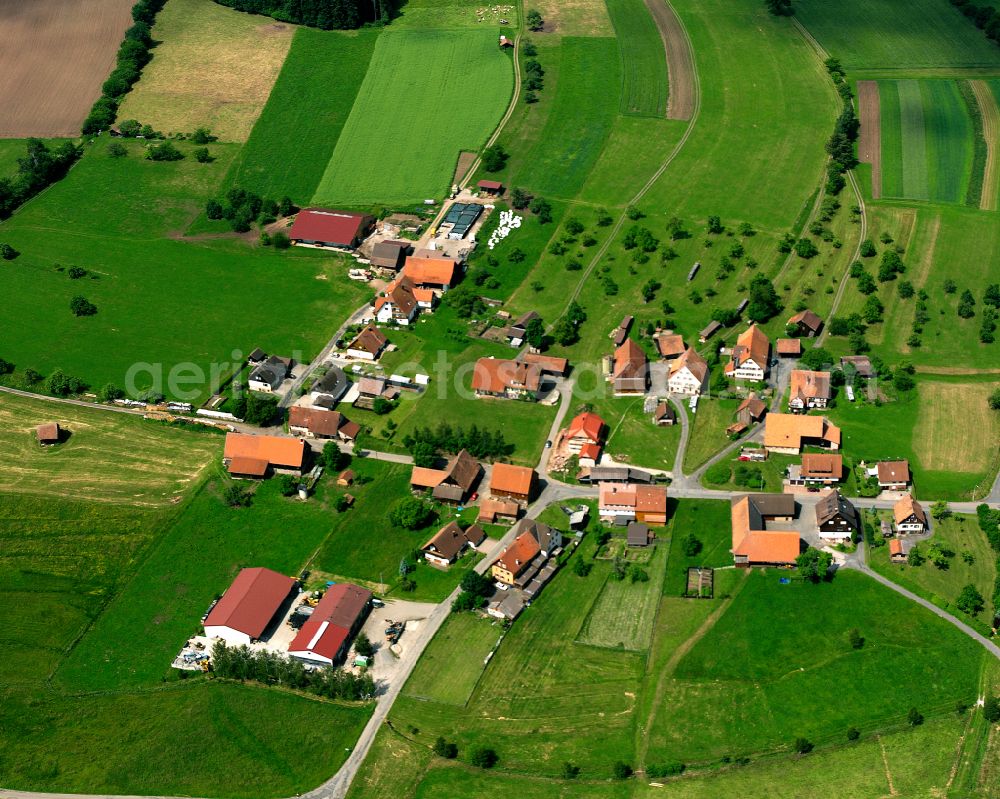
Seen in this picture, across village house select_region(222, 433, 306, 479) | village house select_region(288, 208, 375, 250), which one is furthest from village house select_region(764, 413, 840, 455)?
village house select_region(288, 208, 375, 250)

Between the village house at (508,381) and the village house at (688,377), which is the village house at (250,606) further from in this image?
the village house at (688,377)

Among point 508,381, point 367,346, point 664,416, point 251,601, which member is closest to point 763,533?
point 664,416

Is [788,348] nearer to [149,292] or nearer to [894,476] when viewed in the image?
[894,476]

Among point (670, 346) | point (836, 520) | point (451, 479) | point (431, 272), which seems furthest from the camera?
point (431, 272)

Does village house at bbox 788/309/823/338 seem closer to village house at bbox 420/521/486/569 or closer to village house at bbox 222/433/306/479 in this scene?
village house at bbox 420/521/486/569

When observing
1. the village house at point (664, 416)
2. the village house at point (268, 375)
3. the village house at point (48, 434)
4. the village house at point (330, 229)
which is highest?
the village house at point (330, 229)

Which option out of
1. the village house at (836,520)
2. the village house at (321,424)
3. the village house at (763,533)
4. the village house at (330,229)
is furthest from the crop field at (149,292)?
the village house at (836,520)

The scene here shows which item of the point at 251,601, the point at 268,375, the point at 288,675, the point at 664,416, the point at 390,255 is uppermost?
the point at 390,255
